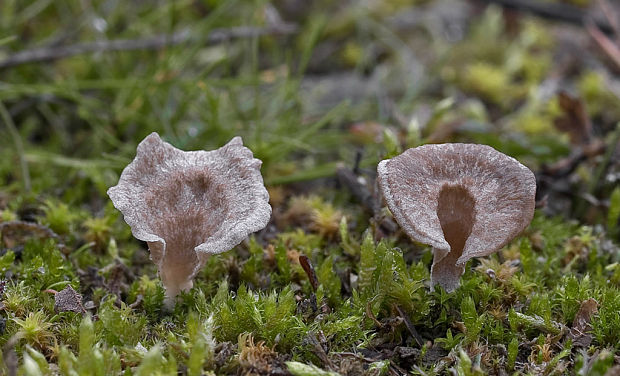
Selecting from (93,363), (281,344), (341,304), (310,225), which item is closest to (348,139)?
(310,225)

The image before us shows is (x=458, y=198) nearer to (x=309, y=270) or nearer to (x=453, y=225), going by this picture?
(x=453, y=225)

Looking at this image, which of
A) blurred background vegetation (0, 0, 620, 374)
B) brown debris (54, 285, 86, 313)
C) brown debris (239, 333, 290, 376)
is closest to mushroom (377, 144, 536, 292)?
blurred background vegetation (0, 0, 620, 374)

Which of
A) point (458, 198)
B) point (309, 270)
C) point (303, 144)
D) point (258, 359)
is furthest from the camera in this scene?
point (303, 144)

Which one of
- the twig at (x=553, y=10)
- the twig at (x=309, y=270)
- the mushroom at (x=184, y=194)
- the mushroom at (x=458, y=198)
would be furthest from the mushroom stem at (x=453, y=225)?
the twig at (x=553, y=10)

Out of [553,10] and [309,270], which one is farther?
[553,10]

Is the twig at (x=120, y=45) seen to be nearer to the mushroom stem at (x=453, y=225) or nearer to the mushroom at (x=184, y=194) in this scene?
the mushroom at (x=184, y=194)

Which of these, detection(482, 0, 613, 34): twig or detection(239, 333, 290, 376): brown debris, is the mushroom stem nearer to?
detection(239, 333, 290, 376): brown debris

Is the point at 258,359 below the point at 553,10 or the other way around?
the other way around

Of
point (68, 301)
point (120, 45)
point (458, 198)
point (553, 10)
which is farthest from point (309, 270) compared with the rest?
point (553, 10)
